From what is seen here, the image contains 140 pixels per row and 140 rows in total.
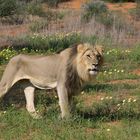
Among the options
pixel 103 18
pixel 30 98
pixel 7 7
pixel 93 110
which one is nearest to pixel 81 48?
pixel 93 110

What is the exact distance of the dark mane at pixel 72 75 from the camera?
8.77m

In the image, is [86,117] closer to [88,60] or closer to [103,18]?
[88,60]

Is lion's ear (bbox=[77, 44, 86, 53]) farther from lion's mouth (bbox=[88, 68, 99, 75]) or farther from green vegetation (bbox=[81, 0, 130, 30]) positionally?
green vegetation (bbox=[81, 0, 130, 30])

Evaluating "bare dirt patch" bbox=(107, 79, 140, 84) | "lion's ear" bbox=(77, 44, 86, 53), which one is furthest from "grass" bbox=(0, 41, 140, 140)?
"lion's ear" bbox=(77, 44, 86, 53)

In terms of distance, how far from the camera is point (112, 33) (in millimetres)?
21828

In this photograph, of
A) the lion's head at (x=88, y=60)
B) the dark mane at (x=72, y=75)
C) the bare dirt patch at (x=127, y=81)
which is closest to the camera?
the lion's head at (x=88, y=60)

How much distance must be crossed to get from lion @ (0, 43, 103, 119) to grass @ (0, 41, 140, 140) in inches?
11.3

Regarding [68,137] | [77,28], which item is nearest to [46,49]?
[77,28]

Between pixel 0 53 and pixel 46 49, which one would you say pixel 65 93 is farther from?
pixel 46 49

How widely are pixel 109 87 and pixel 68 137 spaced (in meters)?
4.63

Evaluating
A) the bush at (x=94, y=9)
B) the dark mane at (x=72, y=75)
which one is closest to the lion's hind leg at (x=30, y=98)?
the dark mane at (x=72, y=75)

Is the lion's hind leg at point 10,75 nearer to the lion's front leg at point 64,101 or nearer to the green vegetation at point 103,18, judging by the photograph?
the lion's front leg at point 64,101

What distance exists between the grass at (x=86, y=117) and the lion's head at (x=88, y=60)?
2.40 ft

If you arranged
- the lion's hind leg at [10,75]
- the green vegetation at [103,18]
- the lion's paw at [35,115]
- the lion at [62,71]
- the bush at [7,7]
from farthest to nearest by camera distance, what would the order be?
the green vegetation at [103,18]
the bush at [7,7]
the lion's hind leg at [10,75]
the lion's paw at [35,115]
the lion at [62,71]
